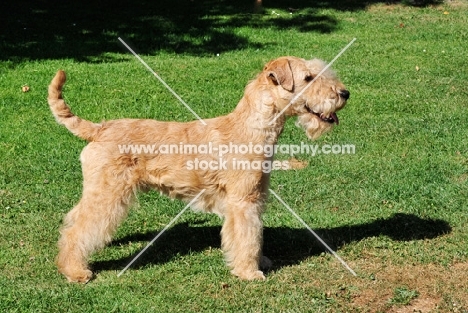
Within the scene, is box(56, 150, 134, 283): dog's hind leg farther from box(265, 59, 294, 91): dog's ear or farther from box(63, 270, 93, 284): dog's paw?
box(265, 59, 294, 91): dog's ear

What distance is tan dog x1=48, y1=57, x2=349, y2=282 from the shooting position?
5.71m

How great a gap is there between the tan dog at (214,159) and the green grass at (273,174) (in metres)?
0.37

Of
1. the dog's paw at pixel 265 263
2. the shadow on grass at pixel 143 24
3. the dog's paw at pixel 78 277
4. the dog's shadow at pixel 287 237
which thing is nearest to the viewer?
the dog's paw at pixel 78 277

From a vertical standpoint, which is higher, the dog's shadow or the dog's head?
the dog's head

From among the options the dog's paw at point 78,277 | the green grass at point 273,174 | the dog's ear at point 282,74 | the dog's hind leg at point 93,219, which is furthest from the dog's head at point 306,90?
the dog's paw at point 78,277

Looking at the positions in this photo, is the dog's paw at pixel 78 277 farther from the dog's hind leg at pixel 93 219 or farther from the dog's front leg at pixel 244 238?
Answer: the dog's front leg at pixel 244 238

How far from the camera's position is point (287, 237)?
6.73 m

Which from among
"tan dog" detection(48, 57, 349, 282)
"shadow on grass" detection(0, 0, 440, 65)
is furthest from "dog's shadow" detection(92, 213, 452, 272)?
"shadow on grass" detection(0, 0, 440, 65)

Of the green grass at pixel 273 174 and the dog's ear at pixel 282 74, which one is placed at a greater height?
the dog's ear at pixel 282 74

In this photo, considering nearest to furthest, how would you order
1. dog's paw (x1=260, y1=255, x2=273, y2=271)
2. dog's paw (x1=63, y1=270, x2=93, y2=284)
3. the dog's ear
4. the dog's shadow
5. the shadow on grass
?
the dog's ear
dog's paw (x1=63, y1=270, x2=93, y2=284)
dog's paw (x1=260, y1=255, x2=273, y2=271)
the dog's shadow
the shadow on grass

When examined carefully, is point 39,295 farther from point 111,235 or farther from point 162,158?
point 162,158

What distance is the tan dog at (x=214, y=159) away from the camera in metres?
5.71

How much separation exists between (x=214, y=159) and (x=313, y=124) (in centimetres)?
89

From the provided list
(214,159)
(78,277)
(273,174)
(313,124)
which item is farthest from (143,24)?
(78,277)
